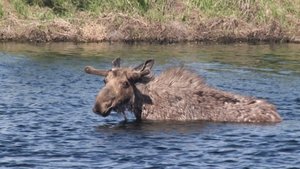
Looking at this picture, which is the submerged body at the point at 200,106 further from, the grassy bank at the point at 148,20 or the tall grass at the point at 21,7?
the tall grass at the point at 21,7

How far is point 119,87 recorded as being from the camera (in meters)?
22.3

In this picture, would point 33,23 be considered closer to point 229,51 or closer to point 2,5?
point 2,5

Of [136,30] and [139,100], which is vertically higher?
[139,100]

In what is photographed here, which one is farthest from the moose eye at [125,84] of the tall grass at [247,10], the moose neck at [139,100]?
the tall grass at [247,10]

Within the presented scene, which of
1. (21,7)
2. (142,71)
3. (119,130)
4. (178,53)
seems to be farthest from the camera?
(21,7)

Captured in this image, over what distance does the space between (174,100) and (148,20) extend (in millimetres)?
28347

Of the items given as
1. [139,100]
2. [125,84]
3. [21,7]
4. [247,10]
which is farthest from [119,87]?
[247,10]

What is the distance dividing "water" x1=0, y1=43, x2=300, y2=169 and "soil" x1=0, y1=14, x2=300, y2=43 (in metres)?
11.2

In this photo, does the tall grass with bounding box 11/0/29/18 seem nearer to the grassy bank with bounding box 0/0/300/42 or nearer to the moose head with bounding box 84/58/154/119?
the grassy bank with bounding box 0/0/300/42

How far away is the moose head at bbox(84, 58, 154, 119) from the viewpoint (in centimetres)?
2198

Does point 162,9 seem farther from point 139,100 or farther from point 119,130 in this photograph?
point 119,130

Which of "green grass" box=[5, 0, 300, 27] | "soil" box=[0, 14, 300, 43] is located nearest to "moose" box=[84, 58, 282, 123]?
"soil" box=[0, 14, 300, 43]

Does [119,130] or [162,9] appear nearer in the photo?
[119,130]

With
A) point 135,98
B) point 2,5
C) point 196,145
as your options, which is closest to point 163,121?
point 135,98
